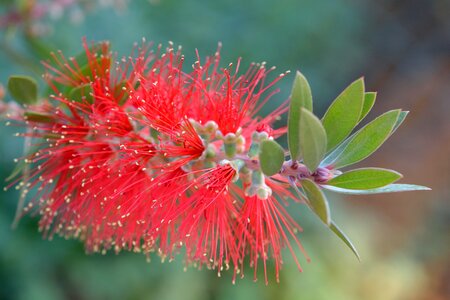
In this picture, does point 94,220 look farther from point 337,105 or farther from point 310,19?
point 310,19

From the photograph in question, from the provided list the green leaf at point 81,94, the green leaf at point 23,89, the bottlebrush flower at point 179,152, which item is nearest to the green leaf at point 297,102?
the bottlebrush flower at point 179,152

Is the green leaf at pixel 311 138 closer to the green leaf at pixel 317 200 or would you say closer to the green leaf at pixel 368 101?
the green leaf at pixel 317 200

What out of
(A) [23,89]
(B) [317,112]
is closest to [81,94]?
(A) [23,89]

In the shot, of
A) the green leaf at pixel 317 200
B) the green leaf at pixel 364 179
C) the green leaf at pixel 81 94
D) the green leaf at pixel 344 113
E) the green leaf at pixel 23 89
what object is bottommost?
the green leaf at pixel 317 200

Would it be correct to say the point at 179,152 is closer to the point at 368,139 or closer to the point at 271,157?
the point at 271,157

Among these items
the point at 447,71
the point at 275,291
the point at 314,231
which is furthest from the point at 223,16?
the point at 447,71

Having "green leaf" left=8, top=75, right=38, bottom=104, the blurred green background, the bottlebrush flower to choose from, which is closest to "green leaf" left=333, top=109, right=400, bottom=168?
the bottlebrush flower

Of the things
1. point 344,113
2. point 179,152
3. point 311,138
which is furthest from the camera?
point 179,152
